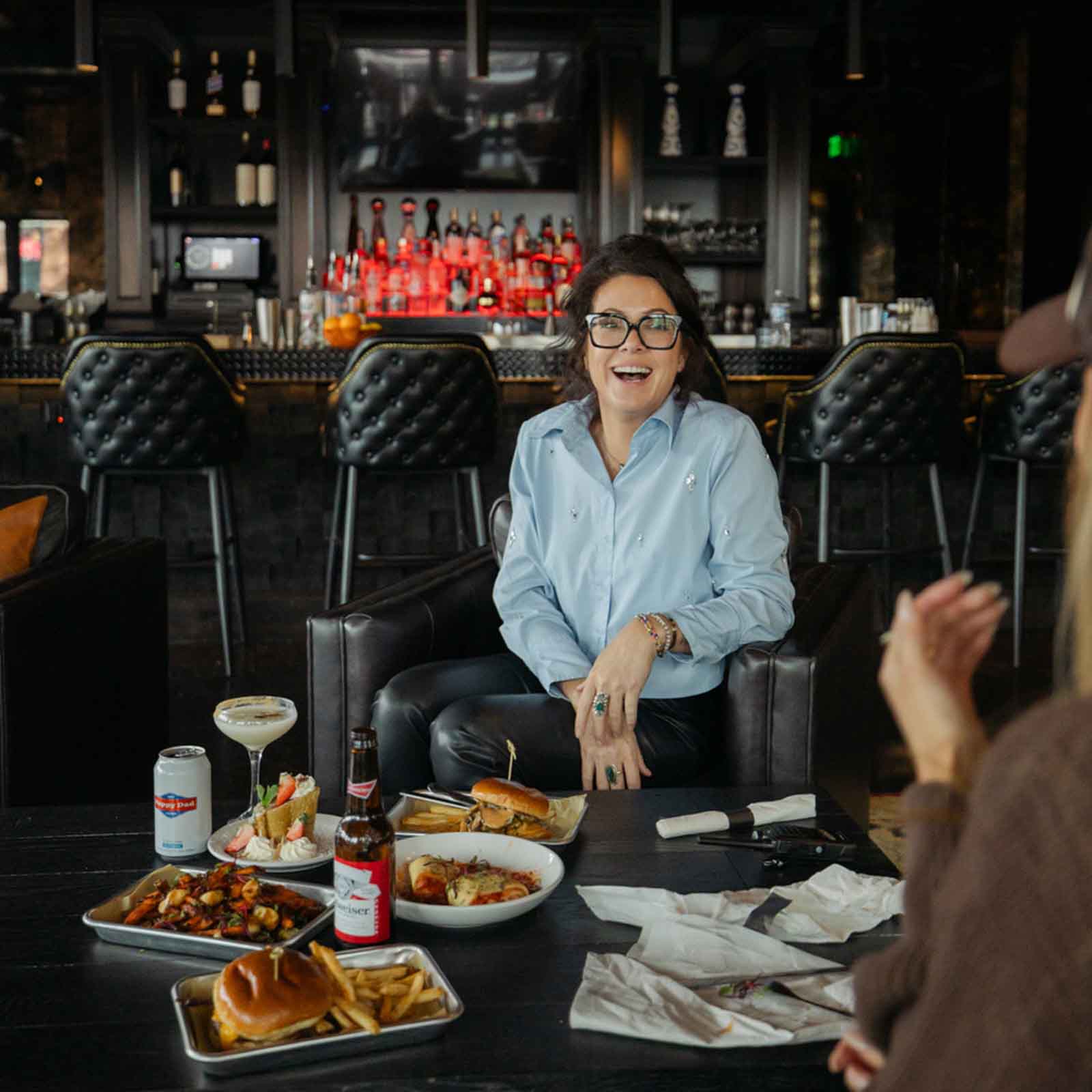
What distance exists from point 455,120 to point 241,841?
6135 millimetres

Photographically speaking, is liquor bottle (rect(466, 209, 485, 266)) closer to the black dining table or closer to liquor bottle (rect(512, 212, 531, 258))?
liquor bottle (rect(512, 212, 531, 258))

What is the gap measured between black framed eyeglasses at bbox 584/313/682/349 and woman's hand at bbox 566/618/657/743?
52 cm

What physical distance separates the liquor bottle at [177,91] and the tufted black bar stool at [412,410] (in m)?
3.38

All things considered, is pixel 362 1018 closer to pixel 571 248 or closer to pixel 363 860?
pixel 363 860

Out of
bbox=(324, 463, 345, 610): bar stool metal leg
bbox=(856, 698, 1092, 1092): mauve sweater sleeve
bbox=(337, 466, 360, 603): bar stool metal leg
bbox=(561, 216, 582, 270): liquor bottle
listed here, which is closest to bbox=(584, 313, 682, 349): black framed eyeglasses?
bbox=(856, 698, 1092, 1092): mauve sweater sleeve

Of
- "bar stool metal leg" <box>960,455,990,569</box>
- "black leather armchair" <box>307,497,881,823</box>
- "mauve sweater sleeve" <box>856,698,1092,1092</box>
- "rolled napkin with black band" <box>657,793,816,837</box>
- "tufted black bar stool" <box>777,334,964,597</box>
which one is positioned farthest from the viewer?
"bar stool metal leg" <box>960,455,990,569</box>

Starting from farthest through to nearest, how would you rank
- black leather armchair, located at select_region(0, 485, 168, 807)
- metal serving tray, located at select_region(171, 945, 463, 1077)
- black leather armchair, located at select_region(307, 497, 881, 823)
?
black leather armchair, located at select_region(0, 485, 168, 807), black leather armchair, located at select_region(307, 497, 881, 823), metal serving tray, located at select_region(171, 945, 463, 1077)

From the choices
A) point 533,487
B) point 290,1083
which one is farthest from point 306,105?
point 290,1083

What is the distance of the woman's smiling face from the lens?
2.41 meters

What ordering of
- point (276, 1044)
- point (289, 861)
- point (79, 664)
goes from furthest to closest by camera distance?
point (79, 664) → point (289, 861) → point (276, 1044)

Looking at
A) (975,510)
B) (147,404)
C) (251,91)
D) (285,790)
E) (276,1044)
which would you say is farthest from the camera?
(251,91)

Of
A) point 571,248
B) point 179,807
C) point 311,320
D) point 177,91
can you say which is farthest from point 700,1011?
point 177,91

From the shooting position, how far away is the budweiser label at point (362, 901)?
4.62 ft

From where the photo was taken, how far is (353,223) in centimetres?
730
